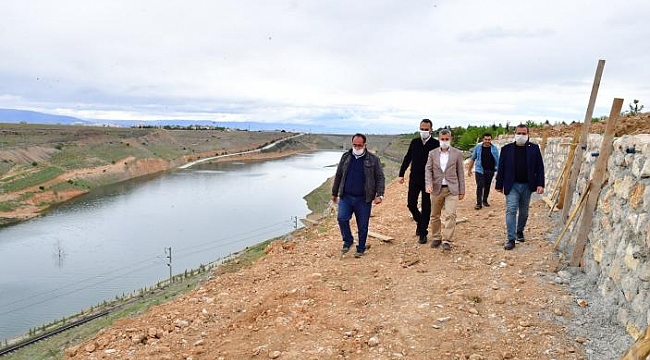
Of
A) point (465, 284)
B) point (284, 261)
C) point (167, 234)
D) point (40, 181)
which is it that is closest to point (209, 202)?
point (167, 234)

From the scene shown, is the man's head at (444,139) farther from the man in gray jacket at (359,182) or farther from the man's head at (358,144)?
the man's head at (358,144)

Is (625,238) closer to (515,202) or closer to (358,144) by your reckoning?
(515,202)

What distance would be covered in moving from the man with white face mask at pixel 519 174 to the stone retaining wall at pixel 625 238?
3.08 feet

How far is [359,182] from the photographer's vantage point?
6738 millimetres

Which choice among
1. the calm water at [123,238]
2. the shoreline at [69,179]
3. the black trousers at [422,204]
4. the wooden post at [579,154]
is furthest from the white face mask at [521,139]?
the shoreline at [69,179]

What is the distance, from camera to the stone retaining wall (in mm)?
3818

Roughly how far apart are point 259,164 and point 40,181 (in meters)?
38.3

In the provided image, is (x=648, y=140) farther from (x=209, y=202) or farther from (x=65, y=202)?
(x=65, y=202)

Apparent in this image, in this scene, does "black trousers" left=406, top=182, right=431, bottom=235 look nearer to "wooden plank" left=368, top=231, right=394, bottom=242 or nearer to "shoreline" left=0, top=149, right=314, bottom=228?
"wooden plank" left=368, top=231, right=394, bottom=242

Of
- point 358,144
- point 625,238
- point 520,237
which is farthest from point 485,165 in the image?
point 625,238

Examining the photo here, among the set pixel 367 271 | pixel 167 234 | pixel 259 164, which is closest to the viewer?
pixel 367 271

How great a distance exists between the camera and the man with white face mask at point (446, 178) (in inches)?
255

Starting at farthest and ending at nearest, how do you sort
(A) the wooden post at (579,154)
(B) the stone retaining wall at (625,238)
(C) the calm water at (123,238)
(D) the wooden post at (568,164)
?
1. (C) the calm water at (123,238)
2. (D) the wooden post at (568,164)
3. (A) the wooden post at (579,154)
4. (B) the stone retaining wall at (625,238)

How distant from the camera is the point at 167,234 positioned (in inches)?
1156
